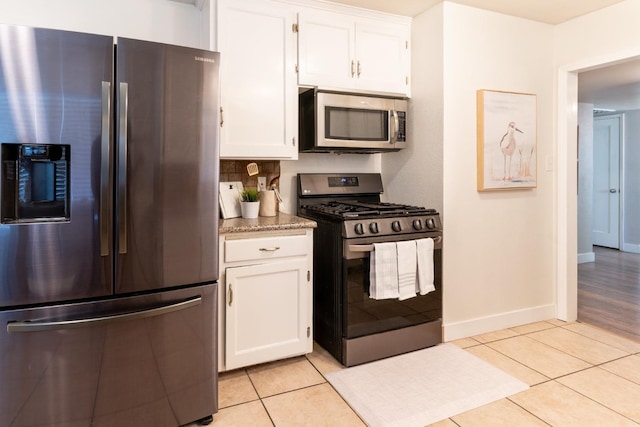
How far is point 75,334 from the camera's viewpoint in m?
1.59

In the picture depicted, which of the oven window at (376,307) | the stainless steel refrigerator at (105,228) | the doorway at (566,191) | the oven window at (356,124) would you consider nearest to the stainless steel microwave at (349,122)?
the oven window at (356,124)

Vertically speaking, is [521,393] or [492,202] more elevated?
[492,202]

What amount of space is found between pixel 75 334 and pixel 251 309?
91cm

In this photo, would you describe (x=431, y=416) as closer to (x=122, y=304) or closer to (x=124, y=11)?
(x=122, y=304)

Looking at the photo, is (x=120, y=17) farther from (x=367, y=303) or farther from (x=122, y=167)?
(x=367, y=303)

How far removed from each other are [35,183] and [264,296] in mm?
1231

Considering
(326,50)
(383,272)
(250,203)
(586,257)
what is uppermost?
(326,50)

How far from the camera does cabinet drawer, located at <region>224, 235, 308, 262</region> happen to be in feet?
7.34

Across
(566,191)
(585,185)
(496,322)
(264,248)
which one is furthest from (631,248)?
(264,248)

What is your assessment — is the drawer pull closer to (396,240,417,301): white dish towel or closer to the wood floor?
(396,240,417,301): white dish towel

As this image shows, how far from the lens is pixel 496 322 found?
3.04 metres

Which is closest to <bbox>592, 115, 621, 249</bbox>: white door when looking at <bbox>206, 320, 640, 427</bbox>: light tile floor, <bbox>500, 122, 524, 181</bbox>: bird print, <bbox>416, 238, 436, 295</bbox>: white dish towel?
<bbox>206, 320, 640, 427</bbox>: light tile floor

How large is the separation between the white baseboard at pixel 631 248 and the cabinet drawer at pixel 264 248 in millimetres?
6271

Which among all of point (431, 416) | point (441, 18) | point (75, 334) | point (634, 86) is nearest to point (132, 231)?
point (75, 334)
